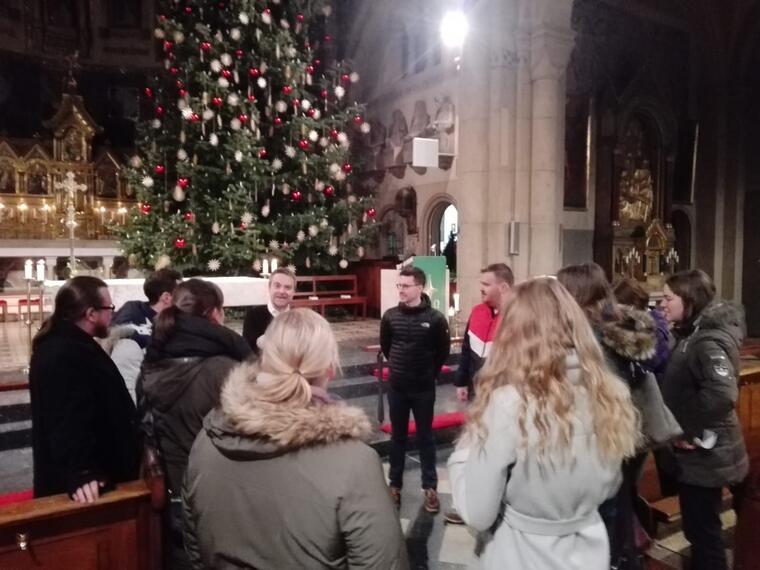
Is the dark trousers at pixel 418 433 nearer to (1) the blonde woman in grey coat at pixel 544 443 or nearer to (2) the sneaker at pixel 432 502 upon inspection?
(2) the sneaker at pixel 432 502

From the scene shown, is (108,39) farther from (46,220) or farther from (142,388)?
(142,388)

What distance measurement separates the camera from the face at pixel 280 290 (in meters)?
4.17

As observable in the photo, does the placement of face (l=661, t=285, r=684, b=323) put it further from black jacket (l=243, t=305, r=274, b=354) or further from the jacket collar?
black jacket (l=243, t=305, r=274, b=354)

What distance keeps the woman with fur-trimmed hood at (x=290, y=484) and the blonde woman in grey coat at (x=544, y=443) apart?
329 millimetres

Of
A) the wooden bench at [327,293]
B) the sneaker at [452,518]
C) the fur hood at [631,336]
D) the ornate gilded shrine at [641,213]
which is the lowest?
the sneaker at [452,518]

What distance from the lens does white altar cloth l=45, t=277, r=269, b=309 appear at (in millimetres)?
6934

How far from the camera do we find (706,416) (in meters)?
2.76

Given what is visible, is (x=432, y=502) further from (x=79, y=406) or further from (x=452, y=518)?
(x=79, y=406)

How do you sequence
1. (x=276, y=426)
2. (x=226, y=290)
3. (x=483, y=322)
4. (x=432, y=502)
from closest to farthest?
(x=276, y=426)
(x=432, y=502)
(x=483, y=322)
(x=226, y=290)

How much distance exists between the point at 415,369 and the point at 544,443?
2.61 meters

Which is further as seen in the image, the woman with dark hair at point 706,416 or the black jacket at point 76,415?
the woman with dark hair at point 706,416

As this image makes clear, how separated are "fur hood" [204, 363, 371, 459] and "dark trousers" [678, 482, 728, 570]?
6.51 feet

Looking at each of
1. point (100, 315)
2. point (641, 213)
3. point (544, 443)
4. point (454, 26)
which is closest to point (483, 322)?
point (100, 315)


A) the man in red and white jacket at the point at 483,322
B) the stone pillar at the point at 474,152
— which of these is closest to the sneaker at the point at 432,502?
the man in red and white jacket at the point at 483,322
